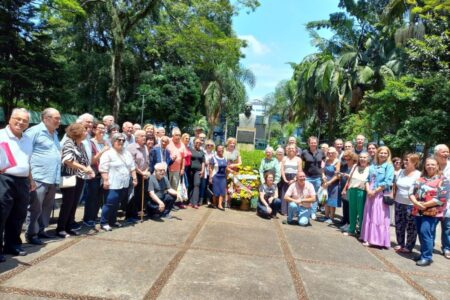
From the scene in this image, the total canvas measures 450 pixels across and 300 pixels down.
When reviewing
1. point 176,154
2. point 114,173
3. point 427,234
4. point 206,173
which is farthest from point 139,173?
point 427,234

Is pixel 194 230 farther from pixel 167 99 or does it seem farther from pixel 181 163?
pixel 167 99

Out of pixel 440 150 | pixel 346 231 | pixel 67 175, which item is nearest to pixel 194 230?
pixel 67 175

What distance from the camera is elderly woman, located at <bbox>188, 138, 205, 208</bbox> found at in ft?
26.2

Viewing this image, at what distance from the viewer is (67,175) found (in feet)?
16.4

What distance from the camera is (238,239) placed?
5719mm

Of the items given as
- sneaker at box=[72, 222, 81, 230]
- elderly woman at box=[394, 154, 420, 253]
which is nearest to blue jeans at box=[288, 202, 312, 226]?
elderly woman at box=[394, 154, 420, 253]

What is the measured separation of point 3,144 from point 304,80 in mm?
→ 23136

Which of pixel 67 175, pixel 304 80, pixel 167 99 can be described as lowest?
pixel 67 175

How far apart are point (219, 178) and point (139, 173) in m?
2.34

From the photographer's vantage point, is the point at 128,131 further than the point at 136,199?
Yes

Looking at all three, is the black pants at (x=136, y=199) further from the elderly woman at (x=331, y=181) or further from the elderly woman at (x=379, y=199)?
the elderly woman at (x=379, y=199)

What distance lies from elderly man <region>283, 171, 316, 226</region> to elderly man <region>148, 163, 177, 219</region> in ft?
7.61

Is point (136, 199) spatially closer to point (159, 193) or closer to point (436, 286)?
point (159, 193)

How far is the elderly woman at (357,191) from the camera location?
20.8ft
